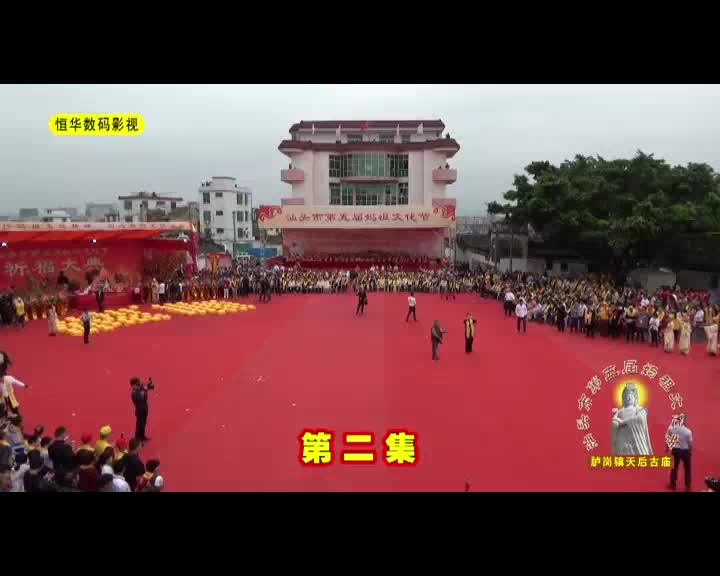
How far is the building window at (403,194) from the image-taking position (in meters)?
38.7

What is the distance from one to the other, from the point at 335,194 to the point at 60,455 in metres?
34.1

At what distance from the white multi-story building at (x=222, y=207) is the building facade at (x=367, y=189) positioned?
18.9 ft

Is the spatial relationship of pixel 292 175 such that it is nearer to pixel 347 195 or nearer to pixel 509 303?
pixel 347 195

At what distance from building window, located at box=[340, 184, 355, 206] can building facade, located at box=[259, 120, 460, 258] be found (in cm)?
7

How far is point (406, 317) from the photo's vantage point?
17281 millimetres

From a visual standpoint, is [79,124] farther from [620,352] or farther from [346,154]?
[346,154]

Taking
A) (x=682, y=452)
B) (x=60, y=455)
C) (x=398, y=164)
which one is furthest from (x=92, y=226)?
(x=398, y=164)

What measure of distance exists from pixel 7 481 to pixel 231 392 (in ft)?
14.0

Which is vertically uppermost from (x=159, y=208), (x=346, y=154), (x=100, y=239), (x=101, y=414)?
(x=346, y=154)

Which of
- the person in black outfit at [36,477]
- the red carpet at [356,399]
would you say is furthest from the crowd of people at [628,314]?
the person in black outfit at [36,477]

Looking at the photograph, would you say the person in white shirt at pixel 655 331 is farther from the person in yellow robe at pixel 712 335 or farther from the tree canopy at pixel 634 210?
the tree canopy at pixel 634 210

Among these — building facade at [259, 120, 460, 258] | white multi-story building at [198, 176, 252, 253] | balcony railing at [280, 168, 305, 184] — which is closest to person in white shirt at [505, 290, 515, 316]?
building facade at [259, 120, 460, 258]
